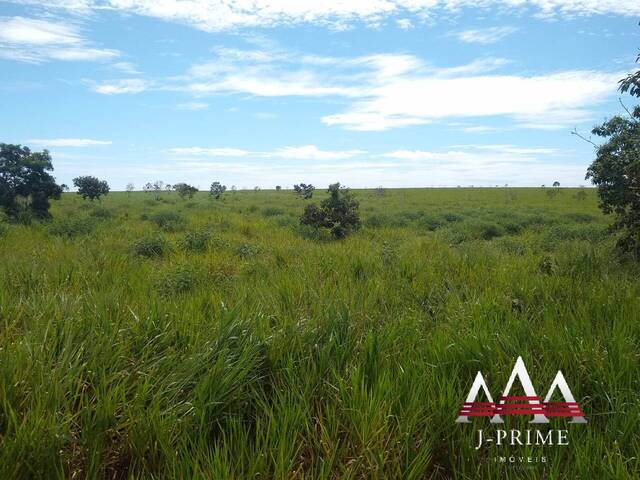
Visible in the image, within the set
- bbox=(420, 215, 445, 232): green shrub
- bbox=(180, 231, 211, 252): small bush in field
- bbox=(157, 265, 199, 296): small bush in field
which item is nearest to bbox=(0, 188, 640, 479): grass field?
bbox=(157, 265, 199, 296): small bush in field

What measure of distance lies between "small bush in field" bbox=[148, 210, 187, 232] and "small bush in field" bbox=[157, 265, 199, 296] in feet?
26.5

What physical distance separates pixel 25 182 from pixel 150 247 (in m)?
11.1

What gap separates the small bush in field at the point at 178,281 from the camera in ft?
18.0

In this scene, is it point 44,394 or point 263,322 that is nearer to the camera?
point 44,394

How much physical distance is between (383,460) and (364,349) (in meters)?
1.10

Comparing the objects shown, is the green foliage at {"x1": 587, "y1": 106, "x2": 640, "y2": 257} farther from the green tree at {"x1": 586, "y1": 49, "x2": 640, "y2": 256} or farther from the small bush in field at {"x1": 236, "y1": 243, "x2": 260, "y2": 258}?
the small bush in field at {"x1": 236, "y1": 243, "x2": 260, "y2": 258}

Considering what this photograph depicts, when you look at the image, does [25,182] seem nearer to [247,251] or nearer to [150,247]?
[150,247]

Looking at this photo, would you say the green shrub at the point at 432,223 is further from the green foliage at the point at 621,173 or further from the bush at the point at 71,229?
the bush at the point at 71,229

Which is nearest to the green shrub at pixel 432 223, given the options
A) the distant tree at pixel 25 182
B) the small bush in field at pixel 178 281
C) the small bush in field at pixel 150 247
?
the small bush in field at pixel 150 247

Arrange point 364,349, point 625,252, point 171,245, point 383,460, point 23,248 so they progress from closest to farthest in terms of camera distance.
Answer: point 383,460 < point 364,349 < point 625,252 < point 23,248 < point 171,245

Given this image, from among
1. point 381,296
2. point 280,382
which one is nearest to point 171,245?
point 381,296

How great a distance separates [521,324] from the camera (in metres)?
3.58

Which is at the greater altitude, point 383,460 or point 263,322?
point 263,322

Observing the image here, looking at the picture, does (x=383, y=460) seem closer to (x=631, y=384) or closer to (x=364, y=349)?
(x=364, y=349)
